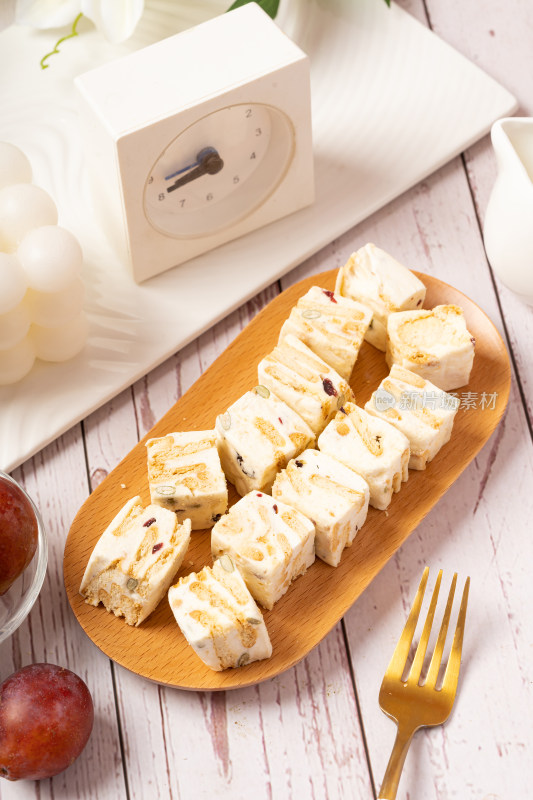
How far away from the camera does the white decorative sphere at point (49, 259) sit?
169 cm

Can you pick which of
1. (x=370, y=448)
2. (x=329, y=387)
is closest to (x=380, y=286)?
(x=329, y=387)

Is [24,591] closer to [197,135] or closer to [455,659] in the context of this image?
[455,659]

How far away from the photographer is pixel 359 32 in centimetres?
233

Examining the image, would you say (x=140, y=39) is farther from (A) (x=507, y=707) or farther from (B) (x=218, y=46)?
(A) (x=507, y=707)

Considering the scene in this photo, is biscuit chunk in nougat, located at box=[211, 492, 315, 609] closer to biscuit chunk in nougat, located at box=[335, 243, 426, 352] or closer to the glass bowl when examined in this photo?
the glass bowl

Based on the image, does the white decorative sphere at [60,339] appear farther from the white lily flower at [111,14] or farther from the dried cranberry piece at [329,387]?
the white lily flower at [111,14]

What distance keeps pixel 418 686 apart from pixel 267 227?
0.99 m

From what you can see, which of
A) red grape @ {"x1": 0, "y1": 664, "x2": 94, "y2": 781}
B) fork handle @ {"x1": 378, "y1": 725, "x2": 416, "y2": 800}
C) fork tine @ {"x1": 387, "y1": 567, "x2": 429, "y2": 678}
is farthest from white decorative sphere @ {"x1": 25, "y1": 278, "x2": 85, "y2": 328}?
fork handle @ {"x1": 378, "y1": 725, "x2": 416, "y2": 800}

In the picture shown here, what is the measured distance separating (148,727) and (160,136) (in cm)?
99

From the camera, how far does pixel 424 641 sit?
1559 mm

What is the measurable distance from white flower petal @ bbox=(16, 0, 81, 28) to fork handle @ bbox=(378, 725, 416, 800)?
165 cm

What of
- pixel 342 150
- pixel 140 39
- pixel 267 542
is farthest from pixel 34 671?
pixel 140 39

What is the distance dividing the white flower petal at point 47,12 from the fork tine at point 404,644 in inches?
58.3

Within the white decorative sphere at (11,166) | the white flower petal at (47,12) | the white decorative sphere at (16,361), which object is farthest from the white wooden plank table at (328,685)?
the white flower petal at (47,12)
